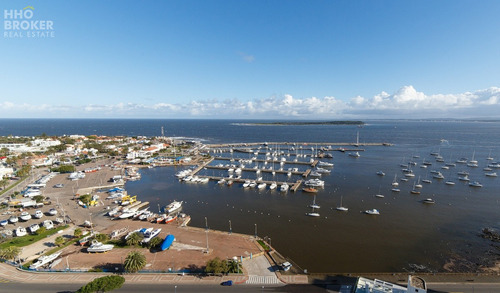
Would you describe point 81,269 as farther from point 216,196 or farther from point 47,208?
point 216,196

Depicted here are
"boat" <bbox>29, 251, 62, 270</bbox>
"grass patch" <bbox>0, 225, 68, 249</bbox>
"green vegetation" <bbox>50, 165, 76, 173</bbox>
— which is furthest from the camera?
"green vegetation" <bbox>50, 165, 76, 173</bbox>

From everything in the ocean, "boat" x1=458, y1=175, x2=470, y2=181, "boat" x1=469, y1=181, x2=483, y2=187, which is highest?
"boat" x1=458, y1=175, x2=470, y2=181

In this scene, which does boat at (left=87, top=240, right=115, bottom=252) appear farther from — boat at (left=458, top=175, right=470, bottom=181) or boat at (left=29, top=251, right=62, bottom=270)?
boat at (left=458, top=175, right=470, bottom=181)

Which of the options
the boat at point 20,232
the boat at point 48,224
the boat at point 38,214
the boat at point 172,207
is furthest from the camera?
the boat at point 172,207


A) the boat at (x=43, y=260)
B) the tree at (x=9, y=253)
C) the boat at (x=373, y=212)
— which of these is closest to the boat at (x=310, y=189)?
the boat at (x=373, y=212)

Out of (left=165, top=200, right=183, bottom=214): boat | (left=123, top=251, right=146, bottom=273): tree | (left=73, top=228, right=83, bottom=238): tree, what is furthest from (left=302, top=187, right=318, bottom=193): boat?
(left=73, top=228, right=83, bottom=238): tree

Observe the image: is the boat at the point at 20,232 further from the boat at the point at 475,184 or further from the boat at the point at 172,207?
the boat at the point at 475,184

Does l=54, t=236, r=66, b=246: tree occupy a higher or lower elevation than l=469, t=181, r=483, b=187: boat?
lower

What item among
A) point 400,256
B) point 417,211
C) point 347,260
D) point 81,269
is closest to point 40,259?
point 81,269

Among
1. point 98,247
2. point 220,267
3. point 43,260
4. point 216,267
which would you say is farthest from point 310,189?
point 43,260
